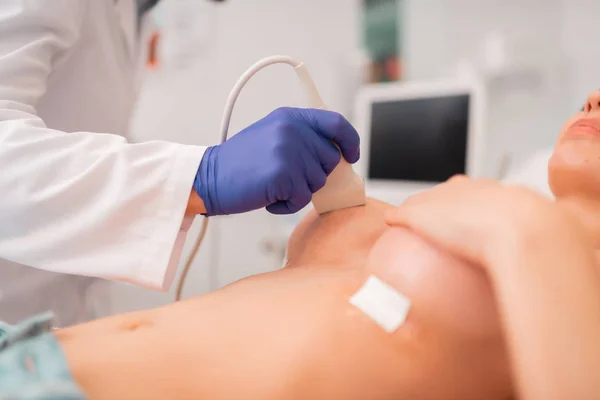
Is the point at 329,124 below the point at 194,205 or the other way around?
the other way around

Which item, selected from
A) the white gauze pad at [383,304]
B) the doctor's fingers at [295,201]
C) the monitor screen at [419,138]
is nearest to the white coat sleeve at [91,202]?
the doctor's fingers at [295,201]

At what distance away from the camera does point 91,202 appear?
0.75 meters

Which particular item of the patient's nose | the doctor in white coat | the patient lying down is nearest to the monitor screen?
the patient's nose

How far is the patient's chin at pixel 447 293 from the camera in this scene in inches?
24.9

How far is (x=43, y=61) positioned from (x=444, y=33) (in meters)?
2.14

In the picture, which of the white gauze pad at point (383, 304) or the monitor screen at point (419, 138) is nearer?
the white gauze pad at point (383, 304)

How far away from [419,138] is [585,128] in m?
1.20

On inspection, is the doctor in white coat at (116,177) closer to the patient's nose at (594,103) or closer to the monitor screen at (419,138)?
the patient's nose at (594,103)

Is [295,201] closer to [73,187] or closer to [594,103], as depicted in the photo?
[73,187]

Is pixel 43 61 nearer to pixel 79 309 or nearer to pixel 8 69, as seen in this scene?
pixel 8 69

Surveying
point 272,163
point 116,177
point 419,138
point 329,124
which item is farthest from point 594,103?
point 419,138

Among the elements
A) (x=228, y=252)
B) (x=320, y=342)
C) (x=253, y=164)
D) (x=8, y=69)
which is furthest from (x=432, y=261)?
(x=228, y=252)

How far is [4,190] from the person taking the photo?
73 centimetres

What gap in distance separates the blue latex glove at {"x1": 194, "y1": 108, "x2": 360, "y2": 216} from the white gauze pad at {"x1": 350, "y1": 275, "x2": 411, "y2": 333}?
0.66 ft
